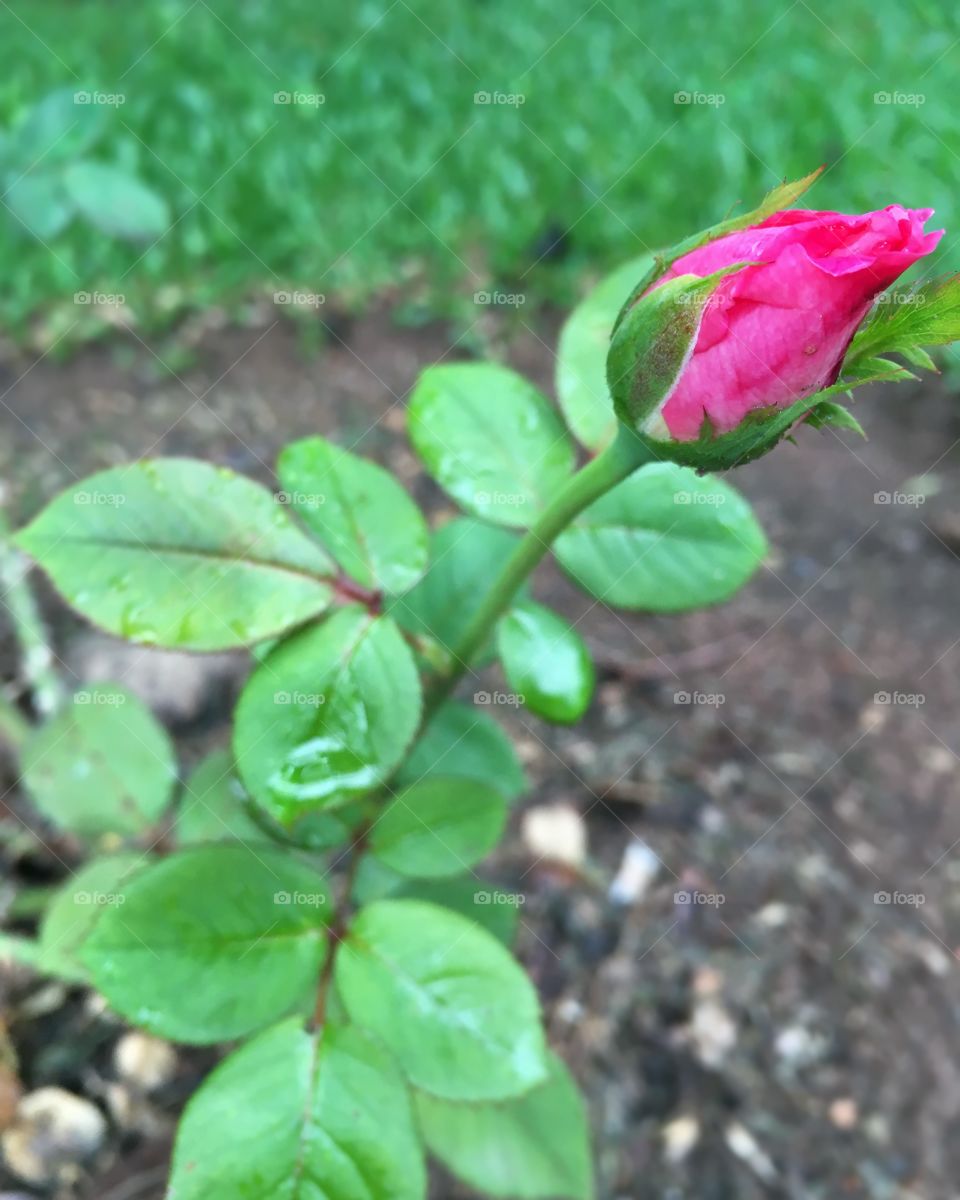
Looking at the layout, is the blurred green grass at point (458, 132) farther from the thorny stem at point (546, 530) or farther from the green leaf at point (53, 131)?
the thorny stem at point (546, 530)

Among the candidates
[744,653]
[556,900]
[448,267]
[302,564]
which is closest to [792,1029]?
[556,900]

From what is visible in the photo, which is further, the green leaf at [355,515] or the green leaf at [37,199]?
the green leaf at [37,199]

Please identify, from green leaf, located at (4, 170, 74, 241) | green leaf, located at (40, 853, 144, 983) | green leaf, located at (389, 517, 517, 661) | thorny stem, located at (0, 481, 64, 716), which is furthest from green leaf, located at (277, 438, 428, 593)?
green leaf, located at (4, 170, 74, 241)

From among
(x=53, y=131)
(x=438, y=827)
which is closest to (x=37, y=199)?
(x=53, y=131)

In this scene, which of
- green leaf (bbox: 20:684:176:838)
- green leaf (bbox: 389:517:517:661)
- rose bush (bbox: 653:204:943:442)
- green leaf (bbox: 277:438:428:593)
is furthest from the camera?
green leaf (bbox: 20:684:176:838)

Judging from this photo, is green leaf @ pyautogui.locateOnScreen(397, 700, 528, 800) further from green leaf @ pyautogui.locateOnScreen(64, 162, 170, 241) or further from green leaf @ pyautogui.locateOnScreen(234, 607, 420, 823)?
green leaf @ pyautogui.locateOnScreen(64, 162, 170, 241)

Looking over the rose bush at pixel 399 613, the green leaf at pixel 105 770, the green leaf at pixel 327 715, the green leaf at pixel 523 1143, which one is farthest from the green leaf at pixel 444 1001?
the green leaf at pixel 105 770

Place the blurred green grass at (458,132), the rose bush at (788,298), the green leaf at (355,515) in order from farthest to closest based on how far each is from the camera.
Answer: the blurred green grass at (458,132) → the green leaf at (355,515) → the rose bush at (788,298)
